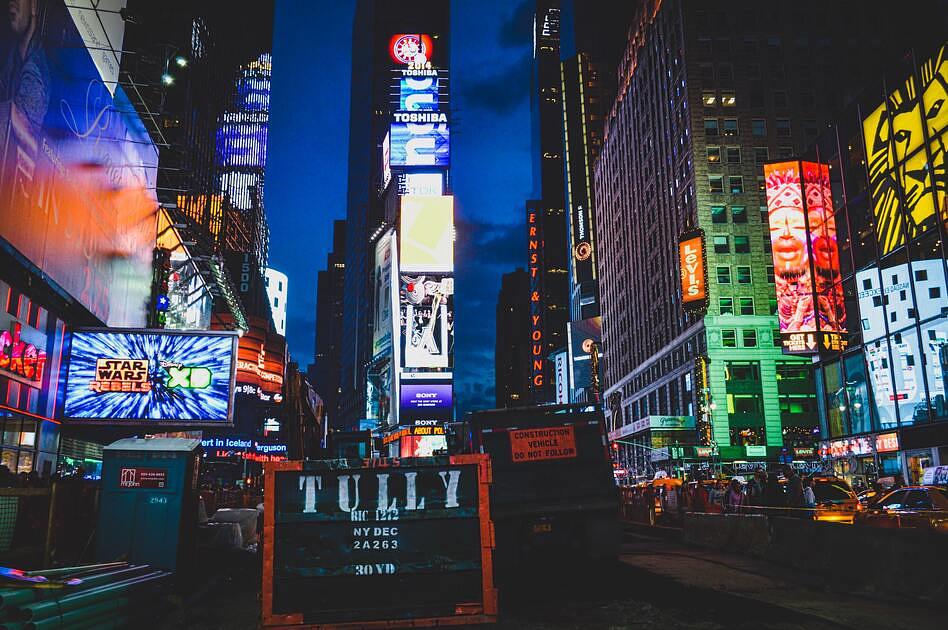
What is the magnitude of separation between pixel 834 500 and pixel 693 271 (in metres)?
45.1

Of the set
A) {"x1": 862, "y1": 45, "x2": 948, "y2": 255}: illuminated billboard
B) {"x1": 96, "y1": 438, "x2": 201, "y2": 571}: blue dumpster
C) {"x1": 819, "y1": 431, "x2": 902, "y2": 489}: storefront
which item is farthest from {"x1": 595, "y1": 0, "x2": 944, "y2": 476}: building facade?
{"x1": 96, "y1": 438, "x2": 201, "y2": 571}: blue dumpster

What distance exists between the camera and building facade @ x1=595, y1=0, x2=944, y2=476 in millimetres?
64312

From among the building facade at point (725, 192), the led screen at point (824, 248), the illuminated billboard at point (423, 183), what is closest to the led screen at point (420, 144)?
the illuminated billboard at point (423, 183)

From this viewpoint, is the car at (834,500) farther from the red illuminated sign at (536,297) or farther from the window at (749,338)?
the red illuminated sign at (536,297)

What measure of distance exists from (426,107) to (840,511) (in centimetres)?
7972

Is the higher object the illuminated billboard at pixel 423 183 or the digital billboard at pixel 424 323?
the illuminated billboard at pixel 423 183

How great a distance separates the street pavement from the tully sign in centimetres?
31

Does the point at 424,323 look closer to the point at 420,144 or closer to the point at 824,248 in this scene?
the point at 420,144

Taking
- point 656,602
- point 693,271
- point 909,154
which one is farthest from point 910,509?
point 693,271

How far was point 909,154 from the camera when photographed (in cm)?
3384

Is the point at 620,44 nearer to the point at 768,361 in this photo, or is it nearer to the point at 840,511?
the point at 768,361

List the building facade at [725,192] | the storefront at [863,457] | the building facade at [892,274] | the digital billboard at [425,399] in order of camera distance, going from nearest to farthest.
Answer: the building facade at [892,274], the storefront at [863,457], the building facade at [725,192], the digital billboard at [425,399]

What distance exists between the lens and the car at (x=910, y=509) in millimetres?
14352

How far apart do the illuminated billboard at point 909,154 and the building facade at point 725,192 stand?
72.7 feet
